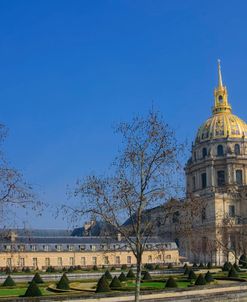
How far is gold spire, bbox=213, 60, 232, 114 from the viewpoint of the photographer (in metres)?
118

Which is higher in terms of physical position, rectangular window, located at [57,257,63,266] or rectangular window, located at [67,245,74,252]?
rectangular window, located at [67,245,74,252]

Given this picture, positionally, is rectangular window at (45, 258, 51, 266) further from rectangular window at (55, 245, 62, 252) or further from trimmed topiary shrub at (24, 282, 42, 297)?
trimmed topiary shrub at (24, 282, 42, 297)

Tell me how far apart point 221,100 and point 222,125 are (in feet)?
33.3

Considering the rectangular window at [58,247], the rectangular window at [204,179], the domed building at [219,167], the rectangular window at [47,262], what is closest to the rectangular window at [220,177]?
the domed building at [219,167]

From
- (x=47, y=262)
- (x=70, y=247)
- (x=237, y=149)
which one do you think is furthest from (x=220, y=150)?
(x=47, y=262)

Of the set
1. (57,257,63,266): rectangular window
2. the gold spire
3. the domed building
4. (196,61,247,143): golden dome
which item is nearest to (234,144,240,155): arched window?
the domed building

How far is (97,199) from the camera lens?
A: 22.1 meters

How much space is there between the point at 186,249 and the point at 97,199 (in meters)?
81.9

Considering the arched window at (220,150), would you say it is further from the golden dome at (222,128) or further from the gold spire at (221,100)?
the gold spire at (221,100)

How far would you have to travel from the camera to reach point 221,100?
12088 centimetres

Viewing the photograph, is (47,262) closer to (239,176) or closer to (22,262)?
(22,262)

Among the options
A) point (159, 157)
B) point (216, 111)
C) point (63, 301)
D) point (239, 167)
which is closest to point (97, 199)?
point (159, 157)

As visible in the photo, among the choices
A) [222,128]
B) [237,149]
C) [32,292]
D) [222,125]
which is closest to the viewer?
[32,292]

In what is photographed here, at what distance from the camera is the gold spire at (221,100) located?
118188 mm
